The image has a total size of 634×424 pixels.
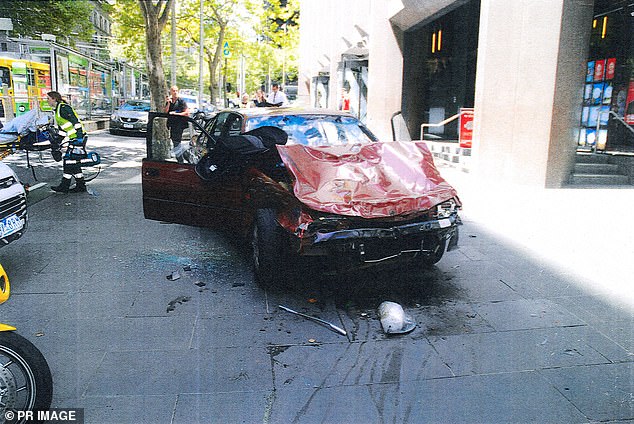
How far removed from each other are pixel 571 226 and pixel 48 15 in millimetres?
7150

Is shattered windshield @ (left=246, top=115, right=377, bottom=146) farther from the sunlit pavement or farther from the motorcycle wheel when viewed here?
the motorcycle wheel

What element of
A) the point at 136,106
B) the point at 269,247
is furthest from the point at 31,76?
the point at 269,247

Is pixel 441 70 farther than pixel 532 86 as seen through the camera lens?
Yes

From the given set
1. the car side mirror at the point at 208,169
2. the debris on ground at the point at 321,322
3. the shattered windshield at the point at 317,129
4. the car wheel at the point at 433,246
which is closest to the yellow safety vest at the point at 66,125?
the shattered windshield at the point at 317,129

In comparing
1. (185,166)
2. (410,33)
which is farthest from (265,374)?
(410,33)

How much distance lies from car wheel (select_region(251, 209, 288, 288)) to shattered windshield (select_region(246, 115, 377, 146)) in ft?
→ 4.39

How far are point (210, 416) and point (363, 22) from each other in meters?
23.7

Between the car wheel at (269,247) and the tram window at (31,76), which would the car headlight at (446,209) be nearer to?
the car wheel at (269,247)

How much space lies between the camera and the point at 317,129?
21.6 ft

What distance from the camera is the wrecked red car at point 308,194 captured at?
4.85 metres

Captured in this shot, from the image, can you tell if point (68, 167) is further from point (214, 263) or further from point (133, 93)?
point (133, 93)

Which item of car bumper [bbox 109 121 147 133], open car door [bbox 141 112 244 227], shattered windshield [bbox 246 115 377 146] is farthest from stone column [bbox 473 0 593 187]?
car bumper [bbox 109 121 147 133]

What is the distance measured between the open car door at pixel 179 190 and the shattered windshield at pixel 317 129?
79 cm

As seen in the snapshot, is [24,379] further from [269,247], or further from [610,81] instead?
[610,81]
